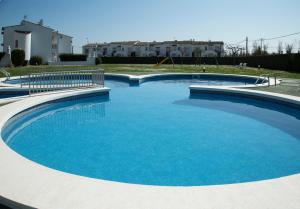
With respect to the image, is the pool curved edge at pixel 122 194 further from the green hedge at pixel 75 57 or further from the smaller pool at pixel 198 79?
the green hedge at pixel 75 57

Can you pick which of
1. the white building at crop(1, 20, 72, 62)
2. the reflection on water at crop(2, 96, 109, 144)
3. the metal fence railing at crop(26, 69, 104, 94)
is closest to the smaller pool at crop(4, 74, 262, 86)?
the metal fence railing at crop(26, 69, 104, 94)

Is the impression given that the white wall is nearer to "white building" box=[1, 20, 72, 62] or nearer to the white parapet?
"white building" box=[1, 20, 72, 62]

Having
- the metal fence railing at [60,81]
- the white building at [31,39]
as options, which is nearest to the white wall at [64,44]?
the white building at [31,39]

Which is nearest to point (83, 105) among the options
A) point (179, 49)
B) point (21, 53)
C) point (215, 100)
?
point (215, 100)

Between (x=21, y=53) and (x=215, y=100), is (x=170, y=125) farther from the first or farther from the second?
(x=21, y=53)

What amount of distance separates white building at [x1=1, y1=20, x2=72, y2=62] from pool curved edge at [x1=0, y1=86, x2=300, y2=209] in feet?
119

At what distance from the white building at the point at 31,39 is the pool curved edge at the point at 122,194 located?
1427 inches

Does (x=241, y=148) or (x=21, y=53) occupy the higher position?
(x=21, y=53)

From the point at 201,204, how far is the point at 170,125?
5386mm

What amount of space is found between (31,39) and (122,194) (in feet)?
142

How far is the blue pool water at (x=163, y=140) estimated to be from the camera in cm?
515

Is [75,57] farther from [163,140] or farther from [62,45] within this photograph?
[163,140]

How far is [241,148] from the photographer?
6.48 m

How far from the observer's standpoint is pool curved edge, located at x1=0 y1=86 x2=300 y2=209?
302cm
